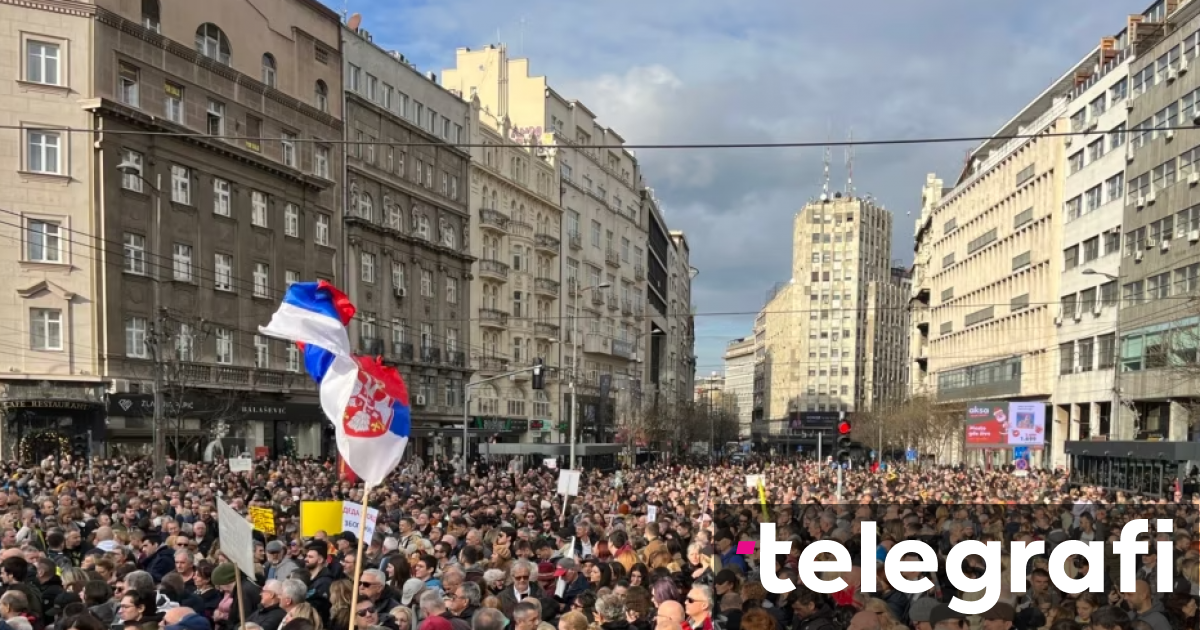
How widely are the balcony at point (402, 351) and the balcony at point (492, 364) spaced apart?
331 inches

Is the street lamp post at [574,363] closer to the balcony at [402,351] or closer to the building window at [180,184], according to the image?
the balcony at [402,351]

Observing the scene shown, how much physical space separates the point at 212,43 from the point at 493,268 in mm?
25930

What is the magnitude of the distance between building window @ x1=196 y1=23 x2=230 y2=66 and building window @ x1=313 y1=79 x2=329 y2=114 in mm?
6370

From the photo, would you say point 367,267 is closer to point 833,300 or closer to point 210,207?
point 210,207

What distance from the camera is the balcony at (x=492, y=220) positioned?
65.3 meters

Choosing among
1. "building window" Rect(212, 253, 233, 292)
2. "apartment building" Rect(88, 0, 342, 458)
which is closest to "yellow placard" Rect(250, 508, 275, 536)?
"apartment building" Rect(88, 0, 342, 458)

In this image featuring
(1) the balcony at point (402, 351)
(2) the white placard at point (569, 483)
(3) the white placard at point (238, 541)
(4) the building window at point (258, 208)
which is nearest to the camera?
(3) the white placard at point (238, 541)

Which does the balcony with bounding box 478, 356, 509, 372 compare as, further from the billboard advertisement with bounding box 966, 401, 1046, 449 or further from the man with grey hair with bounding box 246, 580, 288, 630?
the man with grey hair with bounding box 246, 580, 288, 630

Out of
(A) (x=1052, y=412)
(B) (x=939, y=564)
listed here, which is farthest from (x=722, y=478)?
→ (A) (x=1052, y=412)

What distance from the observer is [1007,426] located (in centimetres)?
4381

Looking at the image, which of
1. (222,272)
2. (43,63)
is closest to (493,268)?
(222,272)

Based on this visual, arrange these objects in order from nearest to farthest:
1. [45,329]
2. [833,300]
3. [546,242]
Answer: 1. [45,329]
2. [546,242]
3. [833,300]

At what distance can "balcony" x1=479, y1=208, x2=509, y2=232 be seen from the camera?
65.3 metres

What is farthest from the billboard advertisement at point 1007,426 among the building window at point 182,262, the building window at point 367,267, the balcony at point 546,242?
the balcony at point 546,242
